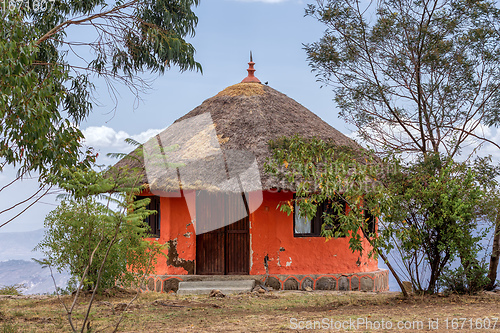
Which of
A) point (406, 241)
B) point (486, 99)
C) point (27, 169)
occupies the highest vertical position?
point (486, 99)

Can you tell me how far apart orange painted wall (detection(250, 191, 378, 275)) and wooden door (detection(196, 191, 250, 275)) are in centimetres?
48

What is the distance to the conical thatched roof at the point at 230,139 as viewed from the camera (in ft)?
38.7

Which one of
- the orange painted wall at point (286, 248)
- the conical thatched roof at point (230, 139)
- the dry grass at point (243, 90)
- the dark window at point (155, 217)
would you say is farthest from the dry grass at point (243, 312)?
the dry grass at point (243, 90)

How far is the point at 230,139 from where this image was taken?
13086mm

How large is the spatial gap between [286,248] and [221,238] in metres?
1.68

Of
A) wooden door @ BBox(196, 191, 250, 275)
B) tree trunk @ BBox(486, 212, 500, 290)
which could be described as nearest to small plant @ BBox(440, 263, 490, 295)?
tree trunk @ BBox(486, 212, 500, 290)

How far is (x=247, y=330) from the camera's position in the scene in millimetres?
6441

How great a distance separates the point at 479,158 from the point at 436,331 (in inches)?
254

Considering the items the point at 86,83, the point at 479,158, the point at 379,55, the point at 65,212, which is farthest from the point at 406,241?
the point at 86,83

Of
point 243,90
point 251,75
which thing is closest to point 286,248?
point 243,90

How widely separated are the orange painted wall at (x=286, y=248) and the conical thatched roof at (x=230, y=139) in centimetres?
90

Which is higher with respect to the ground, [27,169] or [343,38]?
[343,38]

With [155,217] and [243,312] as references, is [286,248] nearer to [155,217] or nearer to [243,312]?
[155,217]

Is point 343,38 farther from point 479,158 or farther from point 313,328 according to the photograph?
point 313,328
